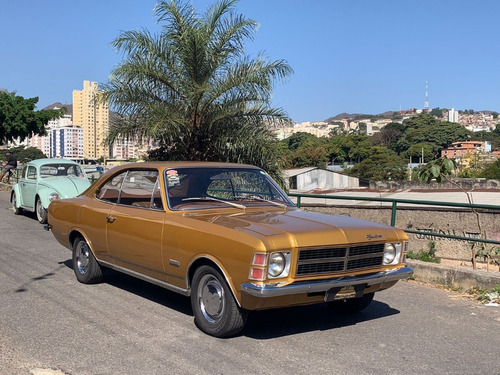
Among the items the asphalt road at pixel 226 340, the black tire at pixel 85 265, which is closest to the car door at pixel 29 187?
the asphalt road at pixel 226 340

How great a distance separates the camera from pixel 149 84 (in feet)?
45.3

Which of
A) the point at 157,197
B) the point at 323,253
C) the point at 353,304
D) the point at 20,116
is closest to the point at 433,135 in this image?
the point at 20,116

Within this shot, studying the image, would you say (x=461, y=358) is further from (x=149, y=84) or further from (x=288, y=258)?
(x=149, y=84)

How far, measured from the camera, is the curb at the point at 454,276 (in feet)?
23.7

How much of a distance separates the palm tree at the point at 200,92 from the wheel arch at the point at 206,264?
843 centimetres

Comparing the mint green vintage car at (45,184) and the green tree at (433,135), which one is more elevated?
the green tree at (433,135)

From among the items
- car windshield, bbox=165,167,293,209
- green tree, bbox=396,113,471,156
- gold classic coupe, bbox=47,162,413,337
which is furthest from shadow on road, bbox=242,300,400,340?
green tree, bbox=396,113,471,156

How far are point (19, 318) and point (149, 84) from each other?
29.7 feet

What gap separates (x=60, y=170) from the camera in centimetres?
1481

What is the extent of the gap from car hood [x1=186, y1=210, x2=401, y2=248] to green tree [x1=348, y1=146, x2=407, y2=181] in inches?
2655

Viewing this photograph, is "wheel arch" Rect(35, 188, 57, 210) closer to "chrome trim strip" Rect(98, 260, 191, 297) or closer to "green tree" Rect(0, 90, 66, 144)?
"chrome trim strip" Rect(98, 260, 191, 297)

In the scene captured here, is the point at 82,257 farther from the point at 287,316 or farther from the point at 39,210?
the point at 39,210

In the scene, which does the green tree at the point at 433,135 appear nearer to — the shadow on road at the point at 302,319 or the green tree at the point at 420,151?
the green tree at the point at 420,151

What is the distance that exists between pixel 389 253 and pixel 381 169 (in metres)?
69.7
